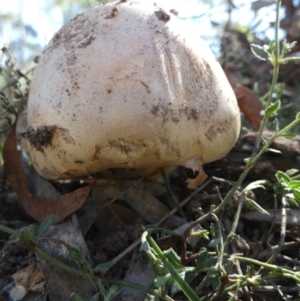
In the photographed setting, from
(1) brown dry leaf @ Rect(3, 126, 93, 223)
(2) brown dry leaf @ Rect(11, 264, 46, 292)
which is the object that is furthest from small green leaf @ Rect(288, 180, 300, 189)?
(2) brown dry leaf @ Rect(11, 264, 46, 292)

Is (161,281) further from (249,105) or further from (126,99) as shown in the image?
(249,105)

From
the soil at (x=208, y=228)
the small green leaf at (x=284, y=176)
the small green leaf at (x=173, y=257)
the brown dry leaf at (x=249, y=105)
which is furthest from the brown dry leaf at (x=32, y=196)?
the brown dry leaf at (x=249, y=105)

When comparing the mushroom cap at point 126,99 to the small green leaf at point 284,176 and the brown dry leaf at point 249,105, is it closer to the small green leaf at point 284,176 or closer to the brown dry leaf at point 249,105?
the small green leaf at point 284,176

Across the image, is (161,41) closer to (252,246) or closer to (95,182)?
(95,182)

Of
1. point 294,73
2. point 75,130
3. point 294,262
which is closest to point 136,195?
point 75,130

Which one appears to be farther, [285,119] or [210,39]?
[210,39]

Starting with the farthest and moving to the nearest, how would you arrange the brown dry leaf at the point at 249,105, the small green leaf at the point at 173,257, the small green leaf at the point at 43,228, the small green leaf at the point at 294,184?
the brown dry leaf at the point at 249,105 → the small green leaf at the point at 294,184 → the small green leaf at the point at 43,228 → the small green leaf at the point at 173,257
